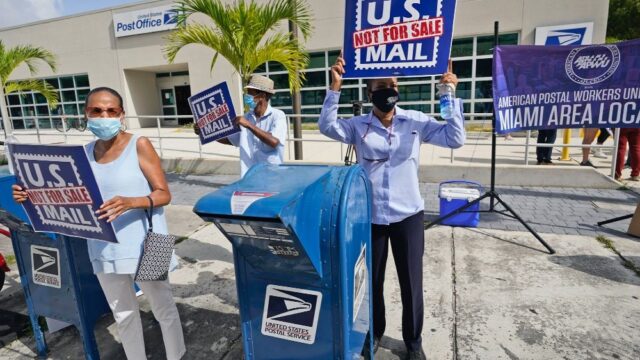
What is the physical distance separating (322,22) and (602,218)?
39.6 ft

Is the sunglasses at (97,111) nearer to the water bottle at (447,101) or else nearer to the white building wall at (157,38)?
the water bottle at (447,101)

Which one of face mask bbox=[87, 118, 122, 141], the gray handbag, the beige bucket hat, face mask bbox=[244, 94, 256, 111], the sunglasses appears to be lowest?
the gray handbag

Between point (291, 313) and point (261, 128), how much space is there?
2.08 m

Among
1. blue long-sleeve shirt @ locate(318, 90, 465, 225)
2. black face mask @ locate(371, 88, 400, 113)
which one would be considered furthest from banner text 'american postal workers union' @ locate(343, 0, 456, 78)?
blue long-sleeve shirt @ locate(318, 90, 465, 225)

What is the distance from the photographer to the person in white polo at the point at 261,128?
3.51 m

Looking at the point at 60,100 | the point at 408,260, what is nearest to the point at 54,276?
the point at 408,260

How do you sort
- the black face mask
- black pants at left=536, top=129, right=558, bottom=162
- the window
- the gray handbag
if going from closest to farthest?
the gray handbag
the black face mask
black pants at left=536, top=129, right=558, bottom=162
the window

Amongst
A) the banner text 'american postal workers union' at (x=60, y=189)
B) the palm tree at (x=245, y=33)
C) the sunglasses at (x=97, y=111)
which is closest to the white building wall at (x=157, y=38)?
the palm tree at (x=245, y=33)

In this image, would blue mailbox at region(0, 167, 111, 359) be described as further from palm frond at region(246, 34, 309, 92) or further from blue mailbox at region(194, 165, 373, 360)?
palm frond at region(246, 34, 309, 92)

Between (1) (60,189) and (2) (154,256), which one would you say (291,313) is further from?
(1) (60,189)

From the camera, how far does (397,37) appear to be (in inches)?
105

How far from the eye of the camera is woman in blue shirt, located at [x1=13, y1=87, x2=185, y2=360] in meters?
2.28

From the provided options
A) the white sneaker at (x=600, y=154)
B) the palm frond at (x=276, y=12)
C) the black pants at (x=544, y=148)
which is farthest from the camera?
the white sneaker at (x=600, y=154)

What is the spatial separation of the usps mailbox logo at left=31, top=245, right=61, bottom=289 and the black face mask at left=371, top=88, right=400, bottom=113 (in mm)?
2353
